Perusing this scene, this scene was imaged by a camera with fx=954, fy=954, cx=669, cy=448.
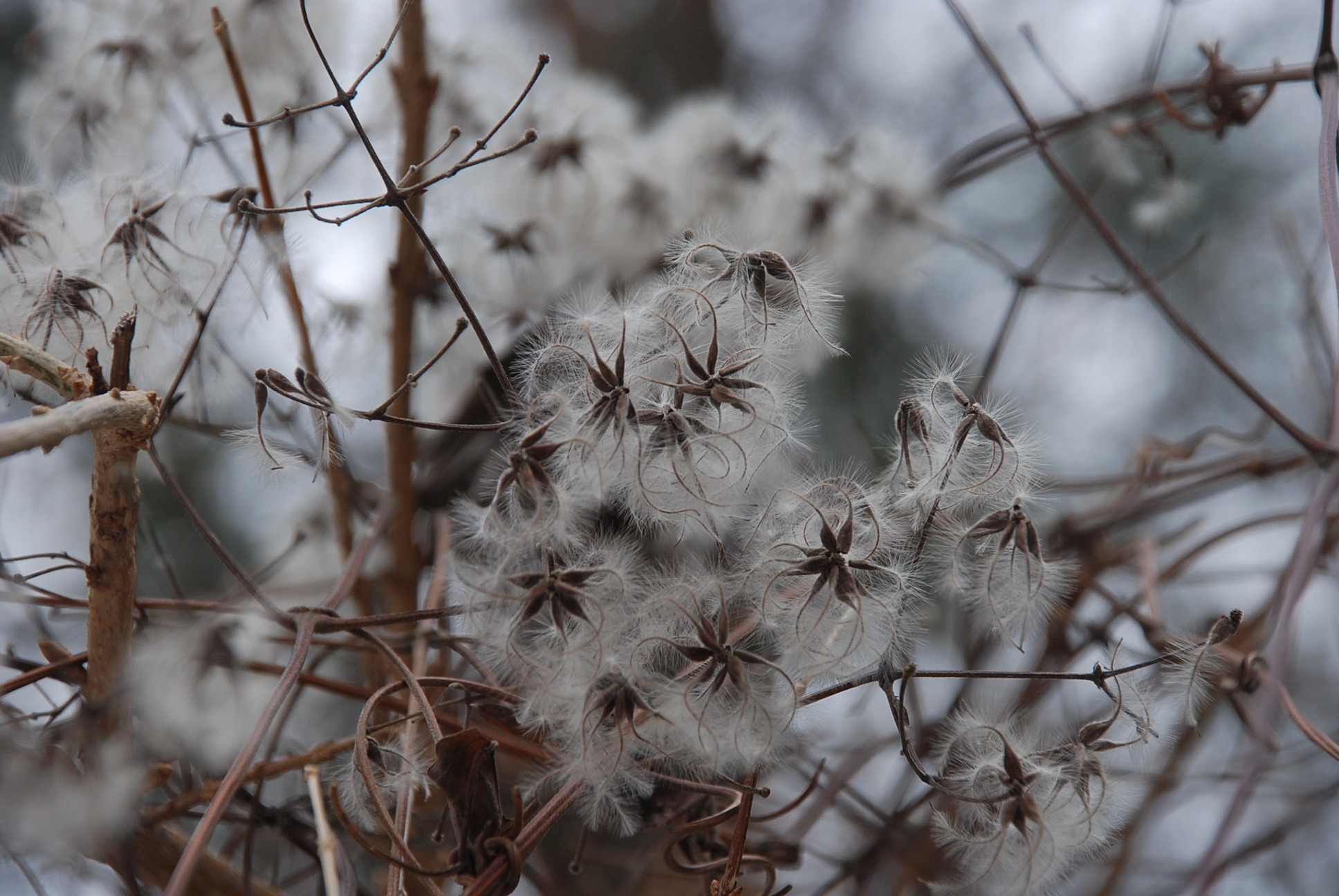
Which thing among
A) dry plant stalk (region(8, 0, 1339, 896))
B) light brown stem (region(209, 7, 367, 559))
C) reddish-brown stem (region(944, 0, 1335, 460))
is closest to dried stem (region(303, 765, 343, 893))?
dry plant stalk (region(8, 0, 1339, 896))

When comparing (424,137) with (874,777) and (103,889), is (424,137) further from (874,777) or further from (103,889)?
(874,777)

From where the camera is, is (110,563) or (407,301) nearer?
(110,563)

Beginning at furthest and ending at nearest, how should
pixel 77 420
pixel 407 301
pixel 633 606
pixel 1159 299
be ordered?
pixel 407 301
pixel 1159 299
pixel 633 606
pixel 77 420

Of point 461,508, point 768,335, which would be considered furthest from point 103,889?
point 768,335

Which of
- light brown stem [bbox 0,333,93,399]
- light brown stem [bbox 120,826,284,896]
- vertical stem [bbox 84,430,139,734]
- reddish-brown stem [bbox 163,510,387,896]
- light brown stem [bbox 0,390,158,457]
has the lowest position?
light brown stem [bbox 120,826,284,896]

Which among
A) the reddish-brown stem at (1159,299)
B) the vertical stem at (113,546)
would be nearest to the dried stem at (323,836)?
the vertical stem at (113,546)

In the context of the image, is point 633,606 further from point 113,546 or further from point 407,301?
point 407,301

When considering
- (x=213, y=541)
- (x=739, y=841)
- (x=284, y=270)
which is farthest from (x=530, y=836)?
(x=284, y=270)

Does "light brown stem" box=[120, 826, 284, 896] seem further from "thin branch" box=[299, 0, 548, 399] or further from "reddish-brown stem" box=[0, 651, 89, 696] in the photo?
"thin branch" box=[299, 0, 548, 399]

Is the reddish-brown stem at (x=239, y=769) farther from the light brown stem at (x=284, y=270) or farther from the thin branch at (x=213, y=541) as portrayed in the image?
the light brown stem at (x=284, y=270)
